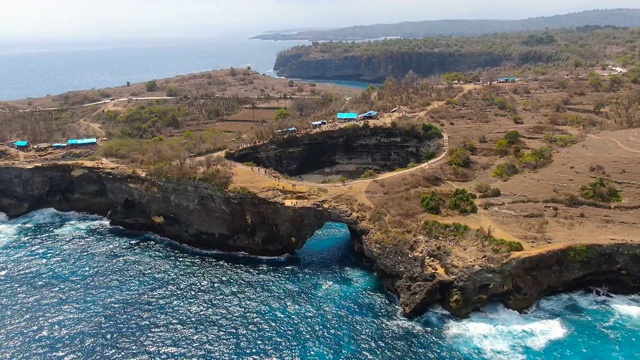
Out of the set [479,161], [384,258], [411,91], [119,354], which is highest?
[411,91]

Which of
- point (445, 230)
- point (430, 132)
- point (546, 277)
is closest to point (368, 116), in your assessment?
point (430, 132)

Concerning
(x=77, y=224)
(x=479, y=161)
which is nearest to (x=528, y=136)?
(x=479, y=161)

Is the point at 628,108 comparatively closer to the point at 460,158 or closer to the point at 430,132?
the point at 430,132

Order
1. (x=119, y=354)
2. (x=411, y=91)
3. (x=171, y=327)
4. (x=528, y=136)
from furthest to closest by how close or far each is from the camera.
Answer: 1. (x=411, y=91)
2. (x=528, y=136)
3. (x=171, y=327)
4. (x=119, y=354)

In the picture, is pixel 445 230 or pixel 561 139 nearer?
pixel 445 230

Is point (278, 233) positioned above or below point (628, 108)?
below

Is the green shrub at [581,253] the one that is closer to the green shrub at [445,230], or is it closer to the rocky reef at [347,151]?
the green shrub at [445,230]

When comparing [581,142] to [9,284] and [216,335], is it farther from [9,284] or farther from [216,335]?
[9,284]
